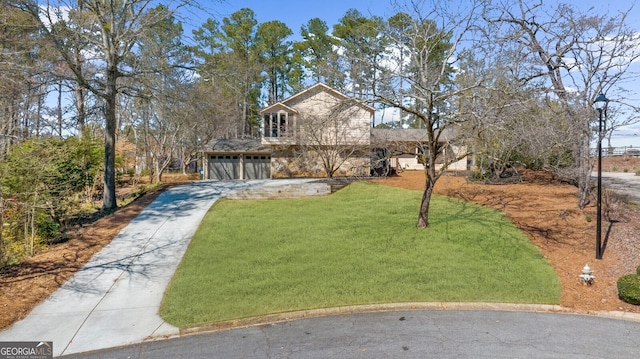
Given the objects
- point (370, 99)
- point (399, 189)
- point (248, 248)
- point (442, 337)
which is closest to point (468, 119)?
point (370, 99)

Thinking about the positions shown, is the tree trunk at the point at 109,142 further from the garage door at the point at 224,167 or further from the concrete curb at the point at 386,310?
the concrete curb at the point at 386,310

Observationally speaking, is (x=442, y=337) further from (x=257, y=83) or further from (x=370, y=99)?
(x=257, y=83)

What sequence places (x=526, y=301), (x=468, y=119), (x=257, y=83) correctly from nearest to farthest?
(x=526, y=301)
(x=468, y=119)
(x=257, y=83)

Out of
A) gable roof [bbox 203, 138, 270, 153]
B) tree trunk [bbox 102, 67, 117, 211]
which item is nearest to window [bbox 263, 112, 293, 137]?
gable roof [bbox 203, 138, 270, 153]

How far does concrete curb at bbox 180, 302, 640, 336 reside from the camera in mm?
6105

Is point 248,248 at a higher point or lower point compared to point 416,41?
lower

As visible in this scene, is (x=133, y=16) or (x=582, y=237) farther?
(x=133, y=16)

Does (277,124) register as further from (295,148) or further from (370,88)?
(370,88)

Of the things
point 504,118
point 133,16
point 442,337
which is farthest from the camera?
point 133,16

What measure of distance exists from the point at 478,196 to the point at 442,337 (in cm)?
1055

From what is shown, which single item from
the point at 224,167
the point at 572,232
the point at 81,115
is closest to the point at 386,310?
the point at 572,232

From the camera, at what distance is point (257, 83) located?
38.8 m

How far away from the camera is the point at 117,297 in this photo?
732 centimetres

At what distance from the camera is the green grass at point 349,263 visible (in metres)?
6.98
